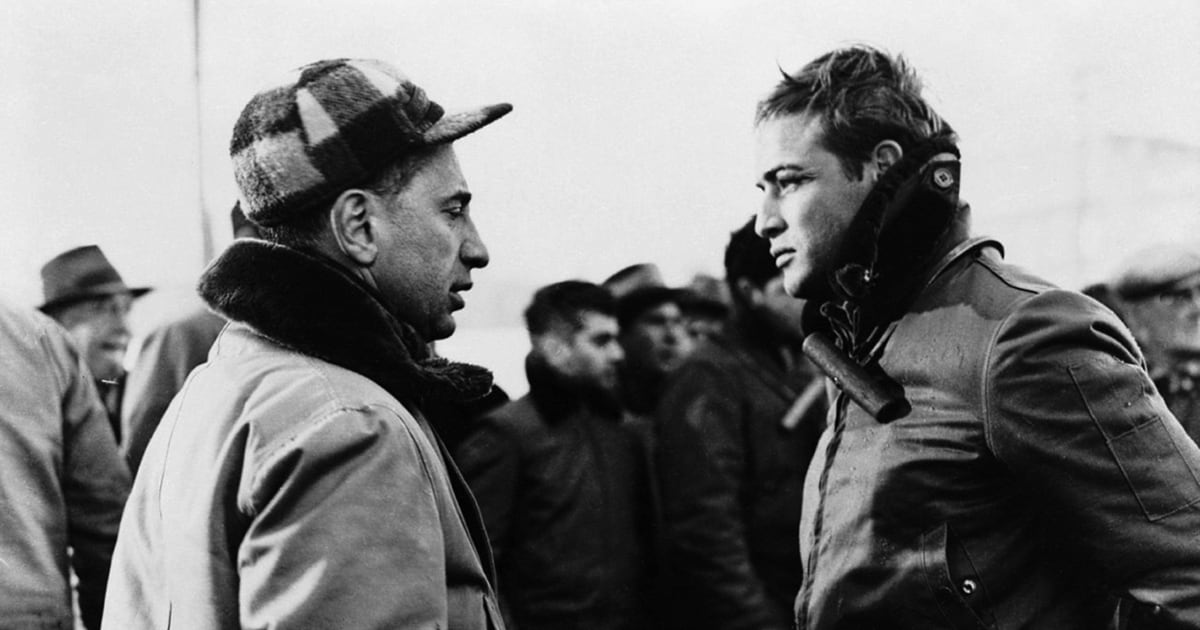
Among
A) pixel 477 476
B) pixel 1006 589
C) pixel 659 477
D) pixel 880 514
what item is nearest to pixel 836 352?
pixel 880 514

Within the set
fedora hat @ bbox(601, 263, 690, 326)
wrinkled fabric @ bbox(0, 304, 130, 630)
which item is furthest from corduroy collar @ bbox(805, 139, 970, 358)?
fedora hat @ bbox(601, 263, 690, 326)

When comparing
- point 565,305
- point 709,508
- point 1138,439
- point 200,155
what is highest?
point 200,155

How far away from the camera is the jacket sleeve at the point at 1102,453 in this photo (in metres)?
1.74

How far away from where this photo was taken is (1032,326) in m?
1.82

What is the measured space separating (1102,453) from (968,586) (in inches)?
11.4

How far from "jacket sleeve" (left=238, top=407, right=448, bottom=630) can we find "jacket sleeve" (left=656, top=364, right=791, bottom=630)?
2.71m

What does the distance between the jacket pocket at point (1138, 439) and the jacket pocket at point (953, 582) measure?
27cm

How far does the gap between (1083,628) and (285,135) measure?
1407mm

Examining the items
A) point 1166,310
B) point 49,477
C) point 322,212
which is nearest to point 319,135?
point 322,212

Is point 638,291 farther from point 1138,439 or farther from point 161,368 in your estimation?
point 1138,439

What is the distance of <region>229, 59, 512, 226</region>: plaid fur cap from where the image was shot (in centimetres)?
158

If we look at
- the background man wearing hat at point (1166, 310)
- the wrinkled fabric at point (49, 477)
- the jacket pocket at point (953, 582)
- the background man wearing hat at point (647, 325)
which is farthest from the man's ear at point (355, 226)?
the background man wearing hat at point (1166, 310)

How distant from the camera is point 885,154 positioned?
2.17m

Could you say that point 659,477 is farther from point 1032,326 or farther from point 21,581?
point 1032,326
